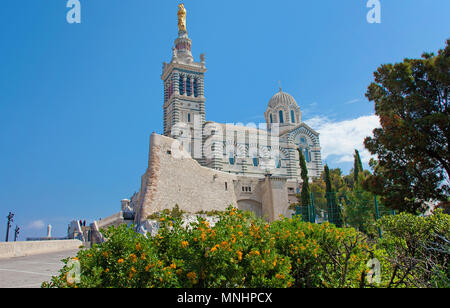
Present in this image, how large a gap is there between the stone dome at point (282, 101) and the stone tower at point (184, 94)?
11.2 metres

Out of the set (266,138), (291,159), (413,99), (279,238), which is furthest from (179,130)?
(279,238)

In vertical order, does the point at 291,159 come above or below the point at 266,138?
below

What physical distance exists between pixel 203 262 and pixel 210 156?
31.0 meters

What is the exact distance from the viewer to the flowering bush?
3.44 m

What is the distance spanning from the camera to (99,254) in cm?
378

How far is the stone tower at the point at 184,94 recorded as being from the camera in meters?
36.5

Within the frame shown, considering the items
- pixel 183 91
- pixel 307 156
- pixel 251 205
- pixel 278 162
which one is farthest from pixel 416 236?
pixel 307 156

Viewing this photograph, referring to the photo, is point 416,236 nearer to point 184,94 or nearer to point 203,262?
point 203,262

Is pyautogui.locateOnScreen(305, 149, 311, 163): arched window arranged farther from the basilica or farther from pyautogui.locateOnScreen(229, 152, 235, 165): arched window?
pyautogui.locateOnScreen(229, 152, 235, 165): arched window

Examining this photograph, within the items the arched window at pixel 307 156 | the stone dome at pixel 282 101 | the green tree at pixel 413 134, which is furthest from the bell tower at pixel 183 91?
the green tree at pixel 413 134

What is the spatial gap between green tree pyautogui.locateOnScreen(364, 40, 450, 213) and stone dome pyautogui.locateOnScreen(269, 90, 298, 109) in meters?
33.5

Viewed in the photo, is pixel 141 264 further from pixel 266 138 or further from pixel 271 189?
pixel 266 138

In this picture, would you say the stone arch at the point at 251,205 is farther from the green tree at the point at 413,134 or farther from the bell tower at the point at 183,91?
the green tree at the point at 413,134
